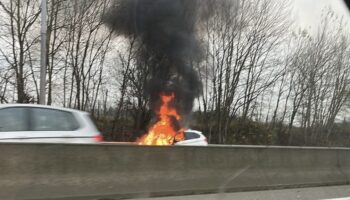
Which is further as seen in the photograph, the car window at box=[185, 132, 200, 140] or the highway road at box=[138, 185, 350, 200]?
the car window at box=[185, 132, 200, 140]

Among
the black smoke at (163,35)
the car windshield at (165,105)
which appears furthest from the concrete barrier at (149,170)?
the black smoke at (163,35)

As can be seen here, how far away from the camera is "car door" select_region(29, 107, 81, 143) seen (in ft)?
33.1

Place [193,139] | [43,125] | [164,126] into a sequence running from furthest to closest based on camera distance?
[164,126] → [193,139] → [43,125]

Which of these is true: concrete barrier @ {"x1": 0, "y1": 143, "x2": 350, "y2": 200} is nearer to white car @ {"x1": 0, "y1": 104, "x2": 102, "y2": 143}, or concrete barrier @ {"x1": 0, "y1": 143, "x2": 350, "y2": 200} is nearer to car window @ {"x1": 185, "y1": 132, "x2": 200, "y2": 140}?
white car @ {"x1": 0, "y1": 104, "x2": 102, "y2": 143}

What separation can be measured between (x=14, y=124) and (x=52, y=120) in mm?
719

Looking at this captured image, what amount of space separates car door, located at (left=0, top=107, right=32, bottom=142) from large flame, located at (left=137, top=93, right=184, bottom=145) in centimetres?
919

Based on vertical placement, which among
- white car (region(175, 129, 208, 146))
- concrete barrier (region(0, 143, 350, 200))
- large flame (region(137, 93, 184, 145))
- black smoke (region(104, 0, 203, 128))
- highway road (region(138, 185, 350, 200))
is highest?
black smoke (region(104, 0, 203, 128))

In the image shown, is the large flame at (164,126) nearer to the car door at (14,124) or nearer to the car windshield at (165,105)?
the car windshield at (165,105)

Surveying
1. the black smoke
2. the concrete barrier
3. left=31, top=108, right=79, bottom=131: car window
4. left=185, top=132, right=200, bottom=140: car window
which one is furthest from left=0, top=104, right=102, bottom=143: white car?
the black smoke

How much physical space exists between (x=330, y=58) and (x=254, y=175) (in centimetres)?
3098

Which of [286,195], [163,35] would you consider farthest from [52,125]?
[163,35]

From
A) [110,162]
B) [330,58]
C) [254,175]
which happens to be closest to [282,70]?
[330,58]

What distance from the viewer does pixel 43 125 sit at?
10.2 meters

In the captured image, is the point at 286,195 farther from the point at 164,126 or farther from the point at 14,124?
the point at 164,126
